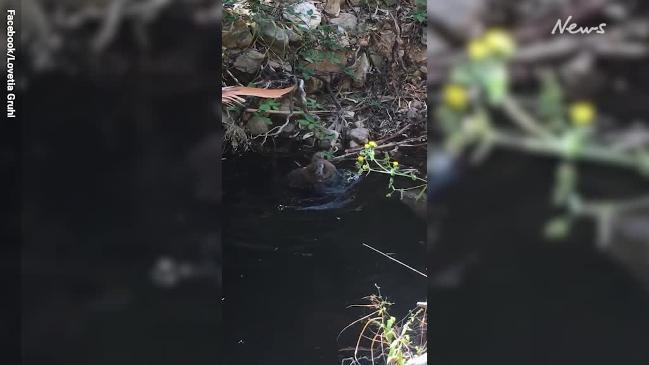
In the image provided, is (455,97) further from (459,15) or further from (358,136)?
(358,136)

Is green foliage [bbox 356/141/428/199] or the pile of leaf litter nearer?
green foliage [bbox 356/141/428/199]

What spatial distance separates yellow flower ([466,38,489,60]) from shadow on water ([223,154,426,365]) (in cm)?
148

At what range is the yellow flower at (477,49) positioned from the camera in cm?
144

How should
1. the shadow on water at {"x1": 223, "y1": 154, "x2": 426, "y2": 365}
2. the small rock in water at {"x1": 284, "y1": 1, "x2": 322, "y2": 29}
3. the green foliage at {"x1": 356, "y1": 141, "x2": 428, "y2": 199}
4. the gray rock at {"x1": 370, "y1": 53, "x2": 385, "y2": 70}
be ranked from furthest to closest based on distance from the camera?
the gray rock at {"x1": 370, "y1": 53, "x2": 385, "y2": 70} → the small rock in water at {"x1": 284, "y1": 1, "x2": 322, "y2": 29} → the green foliage at {"x1": 356, "y1": 141, "x2": 428, "y2": 199} → the shadow on water at {"x1": 223, "y1": 154, "x2": 426, "y2": 365}

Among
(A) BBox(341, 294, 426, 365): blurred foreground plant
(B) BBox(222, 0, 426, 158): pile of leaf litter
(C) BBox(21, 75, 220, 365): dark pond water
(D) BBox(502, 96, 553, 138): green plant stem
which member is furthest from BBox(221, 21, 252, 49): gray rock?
(D) BBox(502, 96, 553, 138): green plant stem

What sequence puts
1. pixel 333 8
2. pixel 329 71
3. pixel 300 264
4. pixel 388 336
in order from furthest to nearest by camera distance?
1. pixel 333 8
2. pixel 329 71
3. pixel 300 264
4. pixel 388 336

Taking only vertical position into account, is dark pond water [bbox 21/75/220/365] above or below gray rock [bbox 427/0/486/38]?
below

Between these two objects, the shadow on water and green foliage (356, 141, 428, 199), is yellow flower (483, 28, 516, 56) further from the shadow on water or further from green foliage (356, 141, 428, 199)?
green foliage (356, 141, 428, 199)

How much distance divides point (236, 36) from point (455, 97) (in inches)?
89.8

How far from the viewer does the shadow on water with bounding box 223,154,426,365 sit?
258 centimetres

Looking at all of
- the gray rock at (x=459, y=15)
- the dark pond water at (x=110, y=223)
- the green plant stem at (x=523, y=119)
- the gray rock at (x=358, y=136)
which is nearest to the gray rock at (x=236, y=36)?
the gray rock at (x=358, y=136)

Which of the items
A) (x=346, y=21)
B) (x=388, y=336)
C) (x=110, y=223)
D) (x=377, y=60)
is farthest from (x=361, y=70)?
(x=110, y=223)

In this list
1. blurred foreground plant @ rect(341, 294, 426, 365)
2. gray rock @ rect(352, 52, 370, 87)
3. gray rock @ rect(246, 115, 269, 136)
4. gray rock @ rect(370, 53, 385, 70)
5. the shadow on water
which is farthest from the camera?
gray rock @ rect(370, 53, 385, 70)

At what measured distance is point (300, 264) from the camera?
2.93 metres
